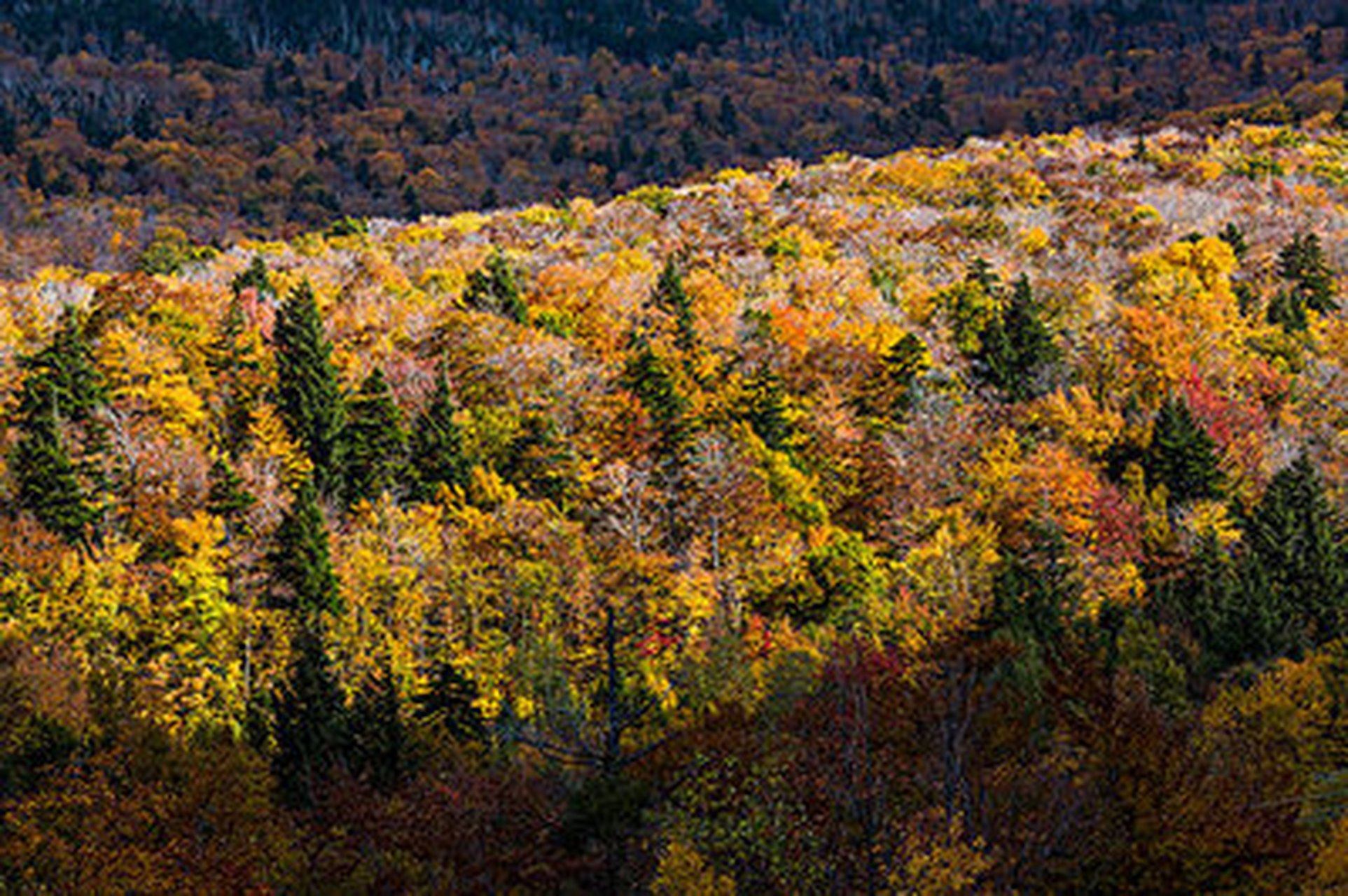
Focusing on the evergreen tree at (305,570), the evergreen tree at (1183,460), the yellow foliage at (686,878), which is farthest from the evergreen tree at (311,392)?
the evergreen tree at (1183,460)

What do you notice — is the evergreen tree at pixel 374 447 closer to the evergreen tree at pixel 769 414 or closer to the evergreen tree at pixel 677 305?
the evergreen tree at pixel 677 305

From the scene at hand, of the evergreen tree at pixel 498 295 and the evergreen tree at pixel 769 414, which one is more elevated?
the evergreen tree at pixel 498 295

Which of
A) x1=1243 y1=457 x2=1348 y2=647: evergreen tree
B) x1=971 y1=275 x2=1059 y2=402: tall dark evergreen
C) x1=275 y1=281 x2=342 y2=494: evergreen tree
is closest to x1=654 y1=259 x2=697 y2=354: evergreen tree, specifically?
x1=971 y1=275 x2=1059 y2=402: tall dark evergreen

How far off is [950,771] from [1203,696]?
75.6 ft

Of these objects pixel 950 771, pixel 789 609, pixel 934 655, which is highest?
pixel 950 771

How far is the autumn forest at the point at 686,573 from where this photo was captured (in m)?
26.8

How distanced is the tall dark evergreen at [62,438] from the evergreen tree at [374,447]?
11559mm

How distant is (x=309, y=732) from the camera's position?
39.4 m

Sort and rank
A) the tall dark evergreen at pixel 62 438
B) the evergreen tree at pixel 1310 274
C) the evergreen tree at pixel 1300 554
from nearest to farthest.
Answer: the evergreen tree at pixel 1300 554 → the tall dark evergreen at pixel 62 438 → the evergreen tree at pixel 1310 274

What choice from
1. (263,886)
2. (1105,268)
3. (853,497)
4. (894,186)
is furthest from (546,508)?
(894,186)

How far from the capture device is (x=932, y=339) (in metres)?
75.9

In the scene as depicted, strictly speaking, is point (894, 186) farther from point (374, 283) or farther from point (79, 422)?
point (79, 422)

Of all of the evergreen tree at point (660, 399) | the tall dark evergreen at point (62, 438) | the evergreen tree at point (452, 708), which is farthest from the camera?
the evergreen tree at point (660, 399)

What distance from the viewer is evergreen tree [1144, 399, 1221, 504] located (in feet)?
187
